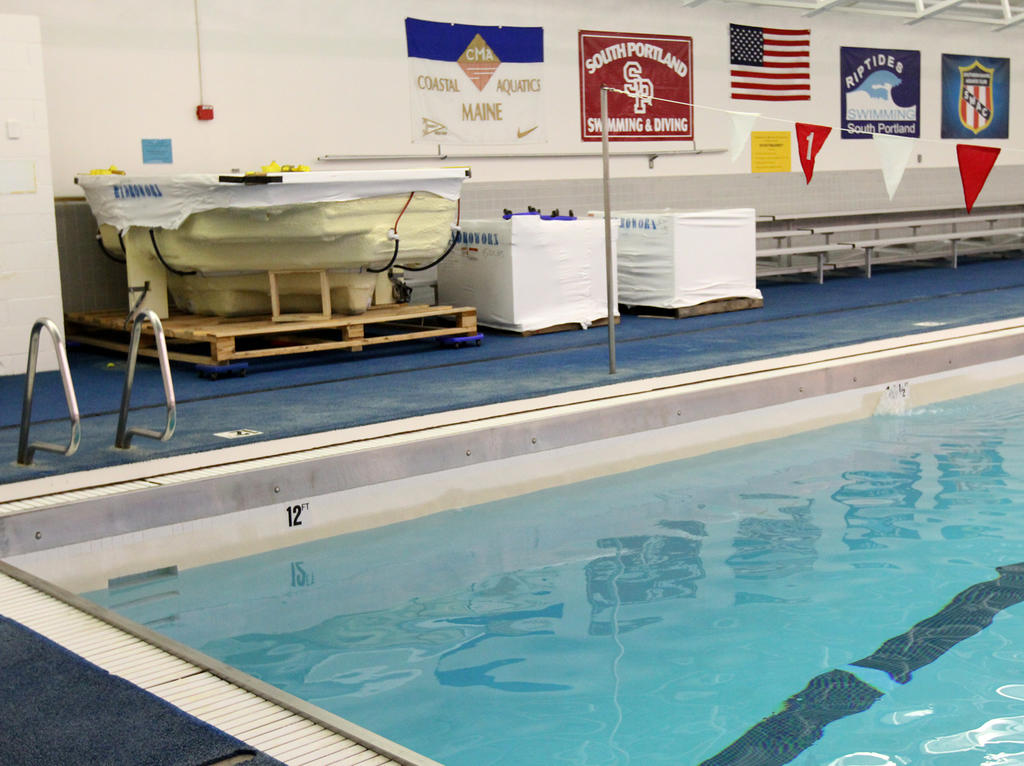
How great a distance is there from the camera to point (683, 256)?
26.9 ft

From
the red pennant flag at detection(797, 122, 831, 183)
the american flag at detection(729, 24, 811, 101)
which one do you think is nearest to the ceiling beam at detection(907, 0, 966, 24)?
Answer: the american flag at detection(729, 24, 811, 101)

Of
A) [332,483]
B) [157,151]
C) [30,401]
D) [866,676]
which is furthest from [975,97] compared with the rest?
[30,401]

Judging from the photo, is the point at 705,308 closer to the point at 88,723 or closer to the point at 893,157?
the point at 893,157

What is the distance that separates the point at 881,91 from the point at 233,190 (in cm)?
824

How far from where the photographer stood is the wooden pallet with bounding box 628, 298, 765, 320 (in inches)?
328

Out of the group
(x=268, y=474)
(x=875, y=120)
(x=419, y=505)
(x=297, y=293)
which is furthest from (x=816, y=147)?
(x=875, y=120)

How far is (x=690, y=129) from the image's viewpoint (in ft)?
34.7

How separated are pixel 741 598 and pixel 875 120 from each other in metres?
9.54

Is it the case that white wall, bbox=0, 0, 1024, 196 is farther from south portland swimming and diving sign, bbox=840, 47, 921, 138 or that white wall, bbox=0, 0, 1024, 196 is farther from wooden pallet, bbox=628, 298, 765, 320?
south portland swimming and diving sign, bbox=840, 47, 921, 138

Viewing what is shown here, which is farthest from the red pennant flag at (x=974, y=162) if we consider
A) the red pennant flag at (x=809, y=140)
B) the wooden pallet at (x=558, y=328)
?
the wooden pallet at (x=558, y=328)

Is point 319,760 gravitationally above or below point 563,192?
below

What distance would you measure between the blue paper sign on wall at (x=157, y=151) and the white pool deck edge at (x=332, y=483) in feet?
12.3

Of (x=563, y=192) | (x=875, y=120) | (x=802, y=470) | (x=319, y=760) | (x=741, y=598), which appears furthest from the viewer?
(x=875, y=120)

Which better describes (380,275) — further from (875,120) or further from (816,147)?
(875,120)
